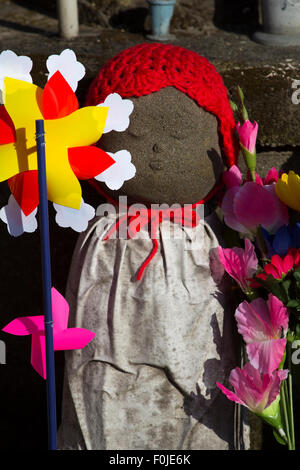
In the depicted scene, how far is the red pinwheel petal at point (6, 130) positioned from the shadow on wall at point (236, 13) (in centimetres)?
101

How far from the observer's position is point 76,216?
1730 mm

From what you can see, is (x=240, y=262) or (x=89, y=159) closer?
(x=89, y=159)

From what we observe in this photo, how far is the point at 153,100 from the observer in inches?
68.9

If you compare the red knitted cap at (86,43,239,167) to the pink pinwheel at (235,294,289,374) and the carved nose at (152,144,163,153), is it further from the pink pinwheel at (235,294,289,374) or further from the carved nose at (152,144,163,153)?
the pink pinwheel at (235,294,289,374)

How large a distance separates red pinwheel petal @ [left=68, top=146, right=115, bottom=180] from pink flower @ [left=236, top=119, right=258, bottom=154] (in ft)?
1.04

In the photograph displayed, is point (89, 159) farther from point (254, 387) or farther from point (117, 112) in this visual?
point (254, 387)

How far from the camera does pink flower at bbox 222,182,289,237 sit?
1.80 m

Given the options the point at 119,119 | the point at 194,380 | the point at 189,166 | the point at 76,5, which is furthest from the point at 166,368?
the point at 76,5

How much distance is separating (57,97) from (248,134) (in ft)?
1.48

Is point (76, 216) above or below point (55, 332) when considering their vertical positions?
above

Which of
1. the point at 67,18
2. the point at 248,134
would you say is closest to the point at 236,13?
the point at 67,18

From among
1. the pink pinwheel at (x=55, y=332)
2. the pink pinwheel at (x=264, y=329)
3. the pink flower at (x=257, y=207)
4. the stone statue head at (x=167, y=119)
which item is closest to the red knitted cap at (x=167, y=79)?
the stone statue head at (x=167, y=119)

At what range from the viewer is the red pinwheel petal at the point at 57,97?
164 cm

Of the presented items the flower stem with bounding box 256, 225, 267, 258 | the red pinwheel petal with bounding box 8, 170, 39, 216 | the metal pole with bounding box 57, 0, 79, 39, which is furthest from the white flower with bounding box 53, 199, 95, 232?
the metal pole with bounding box 57, 0, 79, 39
